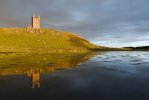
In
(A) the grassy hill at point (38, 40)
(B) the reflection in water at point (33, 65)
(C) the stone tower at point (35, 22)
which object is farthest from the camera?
(C) the stone tower at point (35, 22)

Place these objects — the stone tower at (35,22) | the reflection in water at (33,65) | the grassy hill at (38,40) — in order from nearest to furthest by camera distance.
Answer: the reflection in water at (33,65)
the grassy hill at (38,40)
the stone tower at (35,22)

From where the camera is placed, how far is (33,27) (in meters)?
172

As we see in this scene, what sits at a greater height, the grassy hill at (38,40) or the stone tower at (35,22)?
the stone tower at (35,22)

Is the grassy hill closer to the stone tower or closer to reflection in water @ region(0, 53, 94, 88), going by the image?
the stone tower

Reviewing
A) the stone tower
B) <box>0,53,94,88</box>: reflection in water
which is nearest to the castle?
the stone tower

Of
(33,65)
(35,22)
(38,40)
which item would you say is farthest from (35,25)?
(33,65)

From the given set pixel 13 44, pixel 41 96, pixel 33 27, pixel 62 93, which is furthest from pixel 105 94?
pixel 33 27

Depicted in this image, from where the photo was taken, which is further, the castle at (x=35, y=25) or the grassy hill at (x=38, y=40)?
the castle at (x=35, y=25)

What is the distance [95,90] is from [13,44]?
121 m

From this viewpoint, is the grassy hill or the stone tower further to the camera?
the stone tower

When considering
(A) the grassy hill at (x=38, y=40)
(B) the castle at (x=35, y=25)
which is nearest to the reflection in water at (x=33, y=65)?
(A) the grassy hill at (x=38, y=40)

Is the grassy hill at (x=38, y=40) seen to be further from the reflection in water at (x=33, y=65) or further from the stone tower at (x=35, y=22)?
the reflection in water at (x=33, y=65)

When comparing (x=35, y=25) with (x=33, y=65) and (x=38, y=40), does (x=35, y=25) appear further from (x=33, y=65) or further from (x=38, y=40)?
(x=33, y=65)

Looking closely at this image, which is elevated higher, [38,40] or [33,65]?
[38,40]
